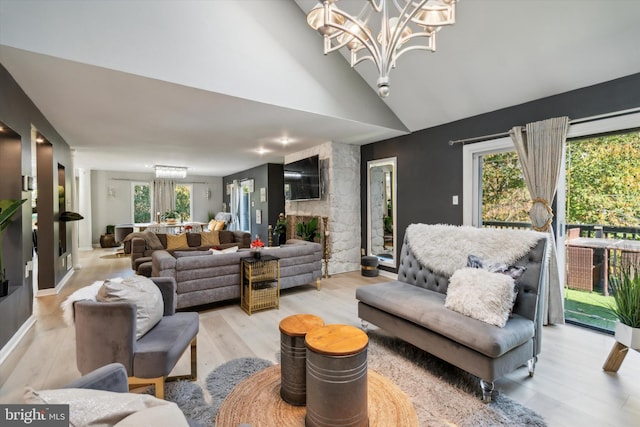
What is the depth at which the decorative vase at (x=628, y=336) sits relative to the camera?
2061 mm

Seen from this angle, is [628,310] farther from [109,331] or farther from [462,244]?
[109,331]

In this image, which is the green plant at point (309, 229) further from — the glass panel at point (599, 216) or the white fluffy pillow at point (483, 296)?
the glass panel at point (599, 216)

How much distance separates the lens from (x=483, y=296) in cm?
209

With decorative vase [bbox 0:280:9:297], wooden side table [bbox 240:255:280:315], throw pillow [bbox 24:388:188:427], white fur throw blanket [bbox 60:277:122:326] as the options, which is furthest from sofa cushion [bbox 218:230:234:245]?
throw pillow [bbox 24:388:188:427]

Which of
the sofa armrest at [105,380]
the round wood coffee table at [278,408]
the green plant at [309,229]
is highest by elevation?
the green plant at [309,229]

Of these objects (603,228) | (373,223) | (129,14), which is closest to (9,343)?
(129,14)

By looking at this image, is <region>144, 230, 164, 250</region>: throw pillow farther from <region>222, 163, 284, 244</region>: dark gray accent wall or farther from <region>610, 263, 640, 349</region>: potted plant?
<region>610, 263, 640, 349</region>: potted plant

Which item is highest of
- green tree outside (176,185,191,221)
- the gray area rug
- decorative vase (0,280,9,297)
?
green tree outside (176,185,191,221)

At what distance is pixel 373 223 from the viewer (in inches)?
216

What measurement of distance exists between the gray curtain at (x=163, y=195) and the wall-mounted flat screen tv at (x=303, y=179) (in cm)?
538

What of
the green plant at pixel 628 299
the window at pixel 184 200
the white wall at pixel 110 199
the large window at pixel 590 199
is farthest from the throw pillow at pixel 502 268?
the white wall at pixel 110 199

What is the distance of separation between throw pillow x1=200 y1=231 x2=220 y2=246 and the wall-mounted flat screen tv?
1.70 meters

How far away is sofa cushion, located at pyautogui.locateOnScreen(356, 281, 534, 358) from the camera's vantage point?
6.07ft

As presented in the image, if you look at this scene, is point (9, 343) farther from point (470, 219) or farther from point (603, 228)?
point (603, 228)
